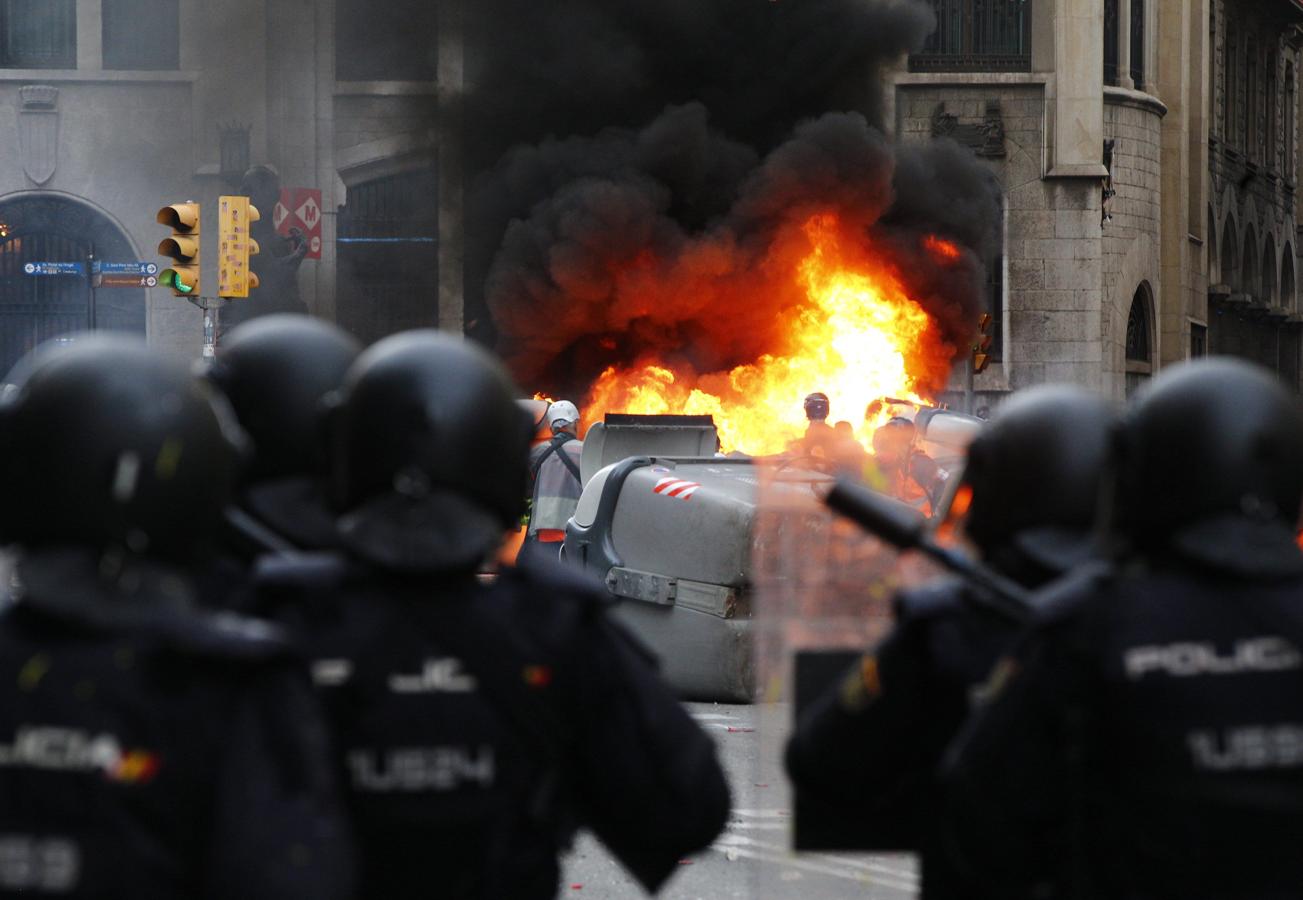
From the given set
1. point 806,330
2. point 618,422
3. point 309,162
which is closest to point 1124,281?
point 806,330

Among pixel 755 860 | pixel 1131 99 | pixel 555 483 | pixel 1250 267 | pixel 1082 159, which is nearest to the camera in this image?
pixel 755 860

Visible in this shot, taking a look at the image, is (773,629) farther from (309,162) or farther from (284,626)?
(309,162)

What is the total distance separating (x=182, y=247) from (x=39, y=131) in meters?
16.6

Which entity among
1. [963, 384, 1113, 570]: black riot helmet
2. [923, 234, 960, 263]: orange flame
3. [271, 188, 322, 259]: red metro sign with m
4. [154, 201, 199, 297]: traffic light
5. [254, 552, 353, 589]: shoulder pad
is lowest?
[254, 552, 353, 589]: shoulder pad

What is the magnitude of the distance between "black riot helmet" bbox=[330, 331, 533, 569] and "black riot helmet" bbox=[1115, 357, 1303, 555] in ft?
2.82

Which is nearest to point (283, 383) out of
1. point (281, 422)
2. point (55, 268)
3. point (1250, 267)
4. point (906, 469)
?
point (281, 422)

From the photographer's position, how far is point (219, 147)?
29859 mm

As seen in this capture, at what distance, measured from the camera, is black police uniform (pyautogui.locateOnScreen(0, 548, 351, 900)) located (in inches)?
77.5

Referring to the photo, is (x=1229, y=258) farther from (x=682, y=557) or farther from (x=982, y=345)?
(x=682, y=557)

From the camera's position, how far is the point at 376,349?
8.51ft

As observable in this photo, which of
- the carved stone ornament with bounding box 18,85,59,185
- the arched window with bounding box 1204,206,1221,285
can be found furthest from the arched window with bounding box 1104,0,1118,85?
the carved stone ornament with bounding box 18,85,59,185

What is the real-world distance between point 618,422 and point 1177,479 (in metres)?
9.82

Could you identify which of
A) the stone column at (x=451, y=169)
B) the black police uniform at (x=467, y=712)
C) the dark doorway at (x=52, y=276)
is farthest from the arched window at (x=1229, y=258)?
the black police uniform at (x=467, y=712)

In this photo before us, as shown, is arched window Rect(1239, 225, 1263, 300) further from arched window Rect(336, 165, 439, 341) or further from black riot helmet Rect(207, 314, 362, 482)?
black riot helmet Rect(207, 314, 362, 482)
